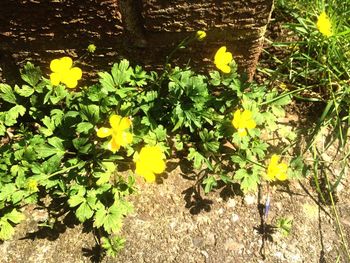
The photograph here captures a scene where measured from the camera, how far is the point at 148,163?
5.74ft

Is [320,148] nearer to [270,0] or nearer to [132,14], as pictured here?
[270,0]

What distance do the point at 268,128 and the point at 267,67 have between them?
399 millimetres

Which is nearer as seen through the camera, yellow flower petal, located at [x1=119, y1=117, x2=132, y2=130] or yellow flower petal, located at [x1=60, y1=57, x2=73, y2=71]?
yellow flower petal, located at [x1=119, y1=117, x2=132, y2=130]

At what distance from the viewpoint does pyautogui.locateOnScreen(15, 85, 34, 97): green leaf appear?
190 centimetres

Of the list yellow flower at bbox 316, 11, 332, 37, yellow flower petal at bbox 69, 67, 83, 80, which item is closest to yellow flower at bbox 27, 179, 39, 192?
yellow flower petal at bbox 69, 67, 83, 80

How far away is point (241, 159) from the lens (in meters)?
1.94

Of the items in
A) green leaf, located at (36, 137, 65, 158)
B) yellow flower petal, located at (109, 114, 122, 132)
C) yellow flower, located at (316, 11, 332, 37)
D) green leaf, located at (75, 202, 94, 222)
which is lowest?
green leaf, located at (75, 202, 94, 222)

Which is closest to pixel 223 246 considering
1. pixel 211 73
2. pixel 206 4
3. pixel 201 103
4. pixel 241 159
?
pixel 241 159

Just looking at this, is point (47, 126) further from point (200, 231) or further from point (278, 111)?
point (278, 111)

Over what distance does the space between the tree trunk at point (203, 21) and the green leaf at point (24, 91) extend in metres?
0.52

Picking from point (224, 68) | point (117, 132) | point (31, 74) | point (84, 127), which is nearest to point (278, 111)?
point (224, 68)

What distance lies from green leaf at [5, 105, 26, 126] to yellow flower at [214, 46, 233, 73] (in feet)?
2.87

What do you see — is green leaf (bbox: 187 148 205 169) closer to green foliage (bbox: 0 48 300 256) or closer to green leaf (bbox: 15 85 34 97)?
green foliage (bbox: 0 48 300 256)

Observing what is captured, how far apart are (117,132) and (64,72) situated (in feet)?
1.19
